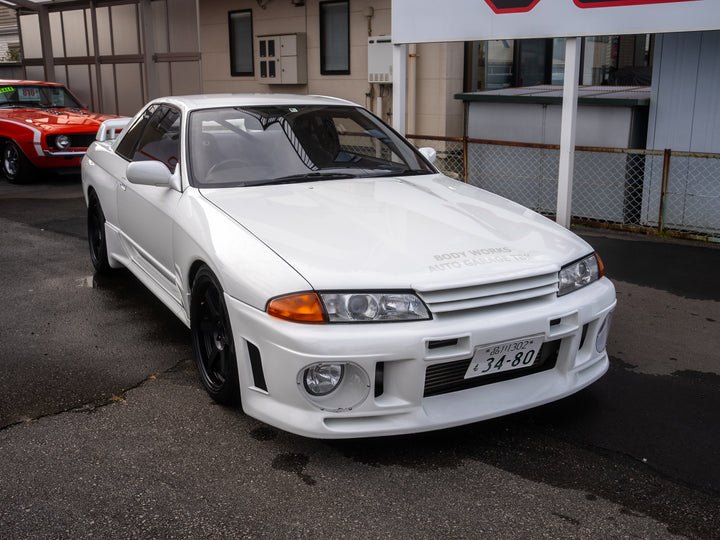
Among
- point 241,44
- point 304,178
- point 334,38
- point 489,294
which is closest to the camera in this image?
point 489,294

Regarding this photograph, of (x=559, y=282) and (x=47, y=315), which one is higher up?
(x=559, y=282)

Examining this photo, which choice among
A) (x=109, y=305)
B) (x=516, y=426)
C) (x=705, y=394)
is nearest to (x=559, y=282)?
(x=516, y=426)

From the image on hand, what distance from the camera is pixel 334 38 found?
1201 cm

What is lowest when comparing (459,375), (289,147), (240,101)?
(459,375)

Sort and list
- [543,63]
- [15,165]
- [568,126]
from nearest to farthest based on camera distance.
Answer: [568,126], [15,165], [543,63]

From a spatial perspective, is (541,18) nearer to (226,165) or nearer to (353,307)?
(226,165)

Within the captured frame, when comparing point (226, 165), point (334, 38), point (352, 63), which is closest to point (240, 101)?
point (226, 165)

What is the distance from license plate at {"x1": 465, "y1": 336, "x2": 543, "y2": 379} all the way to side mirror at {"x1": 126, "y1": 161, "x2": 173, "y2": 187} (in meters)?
2.03

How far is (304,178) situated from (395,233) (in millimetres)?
977

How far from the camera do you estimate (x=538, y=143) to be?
26.3ft

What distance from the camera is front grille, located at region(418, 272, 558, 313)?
9.67 feet

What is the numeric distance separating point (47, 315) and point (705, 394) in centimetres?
413

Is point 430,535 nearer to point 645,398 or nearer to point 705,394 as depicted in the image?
point 645,398

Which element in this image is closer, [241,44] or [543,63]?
[543,63]
